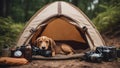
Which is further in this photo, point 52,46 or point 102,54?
point 52,46

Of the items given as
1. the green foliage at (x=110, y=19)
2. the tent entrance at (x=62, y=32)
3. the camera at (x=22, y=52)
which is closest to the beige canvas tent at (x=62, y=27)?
the tent entrance at (x=62, y=32)

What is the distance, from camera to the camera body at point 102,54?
248 inches

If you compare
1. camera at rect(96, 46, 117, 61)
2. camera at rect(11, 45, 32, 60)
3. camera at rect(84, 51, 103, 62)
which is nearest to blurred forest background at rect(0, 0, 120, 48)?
camera at rect(11, 45, 32, 60)

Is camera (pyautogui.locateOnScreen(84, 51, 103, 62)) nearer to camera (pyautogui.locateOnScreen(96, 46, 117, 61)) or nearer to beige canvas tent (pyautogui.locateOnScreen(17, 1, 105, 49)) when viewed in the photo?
camera (pyautogui.locateOnScreen(96, 46, 117, 61))

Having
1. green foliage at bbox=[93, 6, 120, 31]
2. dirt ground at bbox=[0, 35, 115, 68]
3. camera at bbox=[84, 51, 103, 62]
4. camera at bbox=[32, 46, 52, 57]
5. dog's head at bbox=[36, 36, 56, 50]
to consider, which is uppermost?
green foliage at bbox=[93, 6, 120, 31]

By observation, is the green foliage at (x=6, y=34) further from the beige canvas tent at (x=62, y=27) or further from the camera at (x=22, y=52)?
the camera at (x=22, y=52)

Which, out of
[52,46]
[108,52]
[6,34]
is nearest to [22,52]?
[52,46]

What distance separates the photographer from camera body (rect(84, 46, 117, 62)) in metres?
6.30

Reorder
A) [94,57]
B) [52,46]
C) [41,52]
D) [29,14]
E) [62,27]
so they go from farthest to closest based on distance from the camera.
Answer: [29,14] < [62,27] < [52,46] < [41,52] < [94,57]

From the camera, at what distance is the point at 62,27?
8750mm

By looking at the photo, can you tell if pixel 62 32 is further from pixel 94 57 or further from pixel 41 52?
pixel 94 57

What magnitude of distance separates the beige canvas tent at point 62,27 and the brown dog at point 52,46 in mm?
494

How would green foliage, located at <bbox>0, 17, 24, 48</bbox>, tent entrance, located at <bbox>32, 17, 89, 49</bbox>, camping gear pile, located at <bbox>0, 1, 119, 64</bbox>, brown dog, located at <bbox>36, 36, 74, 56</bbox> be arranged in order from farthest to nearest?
1. tent entrance, located at <bbox>32, 17, 89, 49</bbox>
2. green foliage, located at <bbox>0, 17, 24, 48</bbox>
3. brown dog, located at <bbox>36, 36, 74, 56</bbox>
4. camping gear pile, located at <bbox>0, 1, 119, 64</bbox>

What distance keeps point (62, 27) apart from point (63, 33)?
19 centimetres
